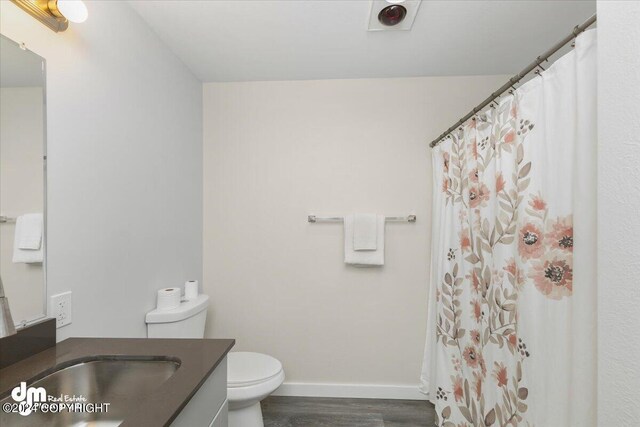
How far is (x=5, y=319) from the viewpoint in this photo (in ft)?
2.86

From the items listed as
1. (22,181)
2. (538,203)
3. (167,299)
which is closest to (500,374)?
(538,203)

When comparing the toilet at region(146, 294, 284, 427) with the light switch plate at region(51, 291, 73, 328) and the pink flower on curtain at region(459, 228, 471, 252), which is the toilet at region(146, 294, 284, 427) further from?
the pink flower on curtain at region(459, 228, 471, 252)

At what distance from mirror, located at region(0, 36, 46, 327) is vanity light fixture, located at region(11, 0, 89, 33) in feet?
0.40

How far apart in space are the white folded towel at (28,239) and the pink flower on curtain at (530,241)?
166 cm

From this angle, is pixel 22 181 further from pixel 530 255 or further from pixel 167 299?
pixel 530 255

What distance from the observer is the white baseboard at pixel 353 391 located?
212 centimetres

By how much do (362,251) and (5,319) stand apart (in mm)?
1732

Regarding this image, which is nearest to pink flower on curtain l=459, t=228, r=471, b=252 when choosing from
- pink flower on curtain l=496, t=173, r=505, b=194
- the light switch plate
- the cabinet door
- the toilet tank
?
pink flower on curtain l=496, t=173, r=505, b=194

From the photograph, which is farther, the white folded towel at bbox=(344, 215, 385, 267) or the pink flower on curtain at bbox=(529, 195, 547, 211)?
the white folded towel at bbox=(344, 215, 385, 267)

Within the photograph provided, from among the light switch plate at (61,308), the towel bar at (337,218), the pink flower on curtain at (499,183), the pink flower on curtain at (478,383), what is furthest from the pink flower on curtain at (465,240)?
the light switch plate at (61,308)

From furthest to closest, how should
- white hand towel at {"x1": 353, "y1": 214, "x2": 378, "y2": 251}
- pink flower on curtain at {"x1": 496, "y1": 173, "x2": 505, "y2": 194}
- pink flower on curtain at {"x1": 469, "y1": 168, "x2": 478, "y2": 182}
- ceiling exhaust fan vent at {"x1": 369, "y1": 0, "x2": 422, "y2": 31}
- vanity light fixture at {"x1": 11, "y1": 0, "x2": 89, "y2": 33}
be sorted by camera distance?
1. white hand towel at {"x1": 353, "y1": 214, "x2": 378, "y2": 251}
2. pink flower on curtain at {"x1": 469, "y1": 168, "x2": 478, "y2": 182}
3. ceiling exhaust fan vent at {"x1": 369, "y1": 0, "x2": 422, "y2": 31}
4. pink flower on curtain at {"x1": 496, "y1": 173, "x2": 505, "y2": 194}
5. vanity light fixture at {"x1": 11, "y1": 0, "x2": 89, "y2": 33}

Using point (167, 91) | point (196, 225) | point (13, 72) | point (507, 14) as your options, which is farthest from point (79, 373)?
point (507, 14)

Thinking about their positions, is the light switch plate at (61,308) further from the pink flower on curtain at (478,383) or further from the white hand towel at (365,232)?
the pink flower on curtain at (478,383)

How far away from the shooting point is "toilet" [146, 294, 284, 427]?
1.51 m
